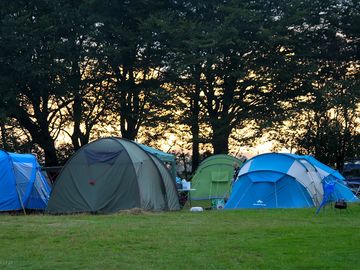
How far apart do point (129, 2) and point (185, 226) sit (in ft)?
62.9

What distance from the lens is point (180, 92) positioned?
2886 centimetres

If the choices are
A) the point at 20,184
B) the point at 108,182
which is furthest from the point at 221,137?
the point at 20,184

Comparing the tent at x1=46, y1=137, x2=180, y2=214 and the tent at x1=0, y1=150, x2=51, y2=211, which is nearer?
the tent at x1=46, y1=137, x2=180, y2=214

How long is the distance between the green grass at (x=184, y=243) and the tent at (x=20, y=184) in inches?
118

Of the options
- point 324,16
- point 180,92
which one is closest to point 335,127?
point 324,16

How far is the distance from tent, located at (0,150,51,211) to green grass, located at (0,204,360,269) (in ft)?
9.86

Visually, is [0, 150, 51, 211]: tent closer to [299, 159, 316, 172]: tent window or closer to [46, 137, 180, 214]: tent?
[46, 137, 180, 214]: tent

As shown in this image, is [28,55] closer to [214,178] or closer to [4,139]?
[4,139]

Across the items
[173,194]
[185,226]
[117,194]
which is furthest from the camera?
[173,194]

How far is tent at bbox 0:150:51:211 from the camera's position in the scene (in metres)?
16.7

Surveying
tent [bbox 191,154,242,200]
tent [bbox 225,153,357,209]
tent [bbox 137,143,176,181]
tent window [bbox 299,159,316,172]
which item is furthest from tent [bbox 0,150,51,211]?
tent window [bbox 299,159,316,172]

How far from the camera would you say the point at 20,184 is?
1703 centimetres

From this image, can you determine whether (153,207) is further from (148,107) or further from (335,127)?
(335,127)

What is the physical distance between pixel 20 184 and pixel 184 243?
9.05 m
